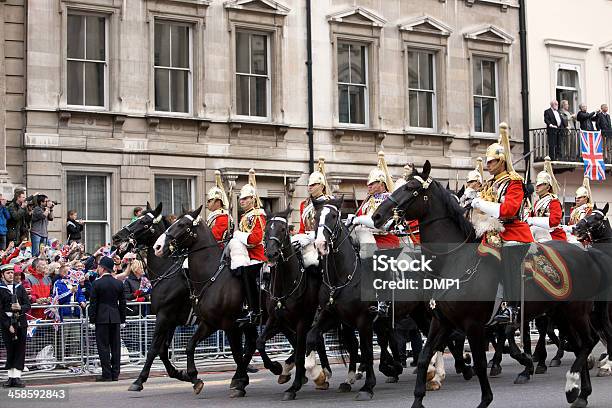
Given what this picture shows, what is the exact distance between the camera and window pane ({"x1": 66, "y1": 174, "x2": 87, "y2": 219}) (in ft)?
86.5

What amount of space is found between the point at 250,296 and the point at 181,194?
39.6 ft

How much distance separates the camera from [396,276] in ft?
50.8

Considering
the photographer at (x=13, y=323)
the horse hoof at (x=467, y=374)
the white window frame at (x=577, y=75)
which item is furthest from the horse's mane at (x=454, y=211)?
the white window frame at (x=577, y=75)

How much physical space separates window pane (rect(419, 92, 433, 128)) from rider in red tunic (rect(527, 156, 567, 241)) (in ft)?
49.6

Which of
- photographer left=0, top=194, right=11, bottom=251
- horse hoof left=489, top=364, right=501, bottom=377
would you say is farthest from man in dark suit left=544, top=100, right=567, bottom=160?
horse hoof left=489, top=364, right=501, bottom=377

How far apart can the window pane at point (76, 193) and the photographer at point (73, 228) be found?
98 cm

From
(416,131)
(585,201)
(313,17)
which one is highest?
Answer: (313,17)

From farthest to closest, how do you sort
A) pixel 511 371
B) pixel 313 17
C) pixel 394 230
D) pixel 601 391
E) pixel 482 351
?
pixel 313 17 < pixel 511 371 < pixel 394 230 < pixel 601 391 < pixel 482 351

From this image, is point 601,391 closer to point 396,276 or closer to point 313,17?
point 396,276

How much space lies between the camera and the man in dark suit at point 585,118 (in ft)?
113

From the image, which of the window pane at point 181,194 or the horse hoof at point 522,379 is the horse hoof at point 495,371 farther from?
the window pane at point 181,194

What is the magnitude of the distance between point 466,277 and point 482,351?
82cm

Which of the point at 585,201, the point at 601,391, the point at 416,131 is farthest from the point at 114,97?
the point at 601,391

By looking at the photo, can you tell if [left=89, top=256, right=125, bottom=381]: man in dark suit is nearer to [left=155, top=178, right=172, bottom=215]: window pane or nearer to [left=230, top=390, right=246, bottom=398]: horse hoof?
[left=230, top=390, right=246, bottom=398]: horse hoof
